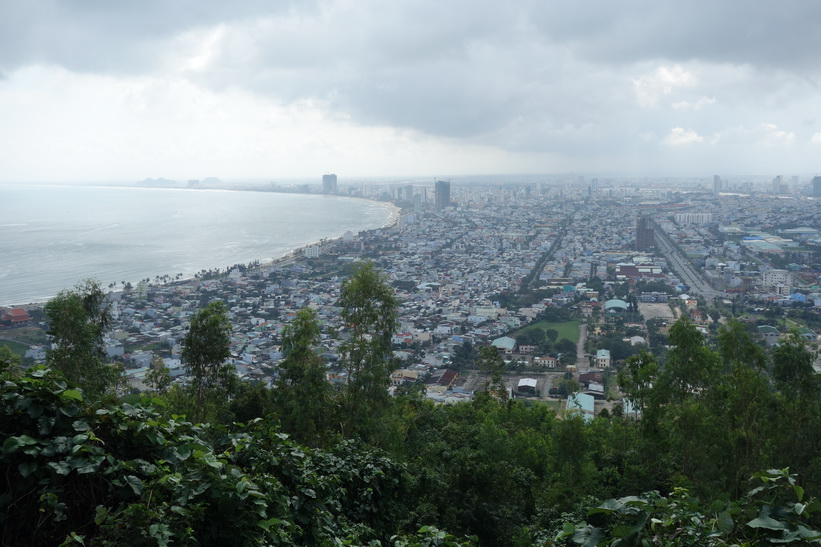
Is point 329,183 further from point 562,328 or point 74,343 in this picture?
point 74,343

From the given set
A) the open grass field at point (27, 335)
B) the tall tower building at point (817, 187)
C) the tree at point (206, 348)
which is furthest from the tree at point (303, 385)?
the tall tower building at point (817, 187)

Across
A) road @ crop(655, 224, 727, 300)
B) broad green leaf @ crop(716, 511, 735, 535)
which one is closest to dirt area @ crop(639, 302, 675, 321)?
road @ crop(655, 224, 727, 300)

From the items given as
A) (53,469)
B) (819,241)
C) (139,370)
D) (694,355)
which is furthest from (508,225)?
(53,469)

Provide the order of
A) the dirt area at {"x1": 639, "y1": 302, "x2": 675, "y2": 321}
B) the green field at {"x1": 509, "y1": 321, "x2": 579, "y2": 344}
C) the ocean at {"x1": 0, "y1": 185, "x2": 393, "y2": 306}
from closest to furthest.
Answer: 1. the green field at {"x1": 509, "y1": 321, "x2": 579, "y2": 344}
2. the dirt area at {"x1": 639, "y1": 302, "x2": 675, "y2": 321}
3. the ocean at {"x1": 0, "y1": 185, "x2": 393, "y2": 306}

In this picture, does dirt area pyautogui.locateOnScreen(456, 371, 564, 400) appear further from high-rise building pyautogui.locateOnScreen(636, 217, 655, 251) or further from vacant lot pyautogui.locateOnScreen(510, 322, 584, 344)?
high-rise building pyautogui.locateOnScreen(636, 217, 655, 251)

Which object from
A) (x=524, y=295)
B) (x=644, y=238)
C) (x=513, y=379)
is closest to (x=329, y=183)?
(x=644, y=238)

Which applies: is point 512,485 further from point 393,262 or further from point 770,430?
point 393,262
